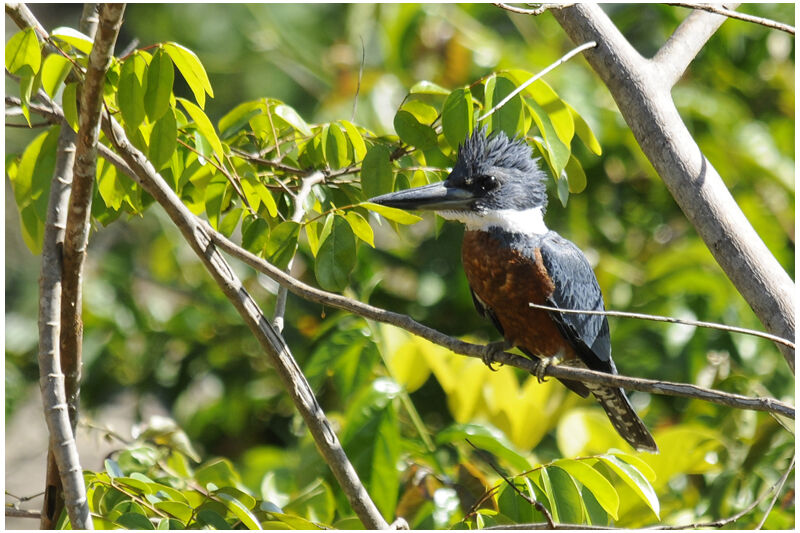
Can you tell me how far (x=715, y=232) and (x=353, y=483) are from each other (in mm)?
819

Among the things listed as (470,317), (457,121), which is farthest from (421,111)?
(470,317)

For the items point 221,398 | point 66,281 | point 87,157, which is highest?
point 87,157

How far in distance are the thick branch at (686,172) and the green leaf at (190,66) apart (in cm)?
75

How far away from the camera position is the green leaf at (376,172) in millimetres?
1725

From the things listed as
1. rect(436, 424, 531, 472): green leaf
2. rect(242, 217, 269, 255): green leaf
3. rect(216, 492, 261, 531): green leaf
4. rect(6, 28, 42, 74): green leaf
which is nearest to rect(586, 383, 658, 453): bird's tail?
rect(436, 424, 531, 472): green leaf

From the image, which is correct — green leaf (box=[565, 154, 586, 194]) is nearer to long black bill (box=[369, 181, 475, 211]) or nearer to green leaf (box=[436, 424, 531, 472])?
long black bill (box=[369, 181, 475, 211])

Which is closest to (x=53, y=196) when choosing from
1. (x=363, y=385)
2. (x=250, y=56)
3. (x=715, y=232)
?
(x=363, y=385)

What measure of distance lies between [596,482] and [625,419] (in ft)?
2.89

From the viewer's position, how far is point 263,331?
1.67 meters

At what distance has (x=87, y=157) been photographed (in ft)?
4.98

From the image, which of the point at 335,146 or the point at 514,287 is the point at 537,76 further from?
the point at 514,287

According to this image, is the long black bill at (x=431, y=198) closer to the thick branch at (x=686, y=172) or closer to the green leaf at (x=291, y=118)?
the green leaf at (x=291, y=118)

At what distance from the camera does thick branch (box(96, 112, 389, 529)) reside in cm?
166

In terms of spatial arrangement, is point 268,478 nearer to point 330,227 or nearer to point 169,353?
point 330,227
